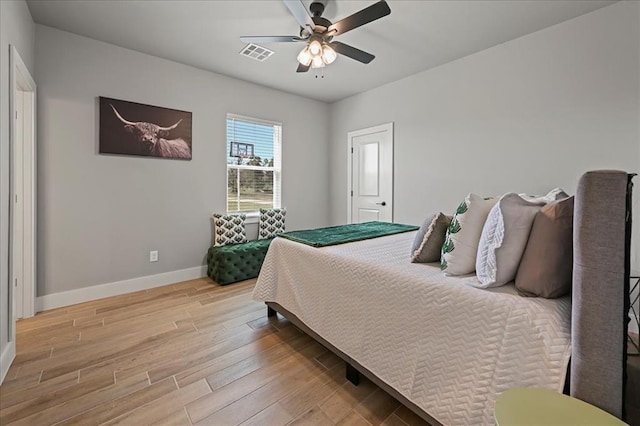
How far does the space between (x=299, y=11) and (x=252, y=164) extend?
8.31ft

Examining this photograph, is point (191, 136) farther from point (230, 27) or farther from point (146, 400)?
point (146, 400)

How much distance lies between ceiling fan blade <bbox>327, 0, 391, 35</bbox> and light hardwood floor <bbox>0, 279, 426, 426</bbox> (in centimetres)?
249

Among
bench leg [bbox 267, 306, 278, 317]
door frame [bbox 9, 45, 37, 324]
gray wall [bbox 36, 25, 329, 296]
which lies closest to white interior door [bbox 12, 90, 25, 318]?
door frame [bbox 9, 45, 37, 324]

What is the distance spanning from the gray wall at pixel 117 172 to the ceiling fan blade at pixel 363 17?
227 cm

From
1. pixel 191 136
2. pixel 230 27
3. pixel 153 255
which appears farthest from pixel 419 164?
pixel 153 255

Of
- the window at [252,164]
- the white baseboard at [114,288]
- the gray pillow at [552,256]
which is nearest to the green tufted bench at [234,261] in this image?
the white baseboard at [114,288]

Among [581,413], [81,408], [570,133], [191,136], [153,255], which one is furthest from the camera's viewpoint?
[191,136]

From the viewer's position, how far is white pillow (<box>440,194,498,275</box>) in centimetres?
144

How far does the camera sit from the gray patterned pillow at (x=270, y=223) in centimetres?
425

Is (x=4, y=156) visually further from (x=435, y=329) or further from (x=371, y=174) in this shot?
(x=371, y=174)

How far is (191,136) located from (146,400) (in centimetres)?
301

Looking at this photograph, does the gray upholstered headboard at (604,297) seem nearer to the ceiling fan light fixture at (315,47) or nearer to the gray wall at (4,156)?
the ceiling fan light fixture at (315,47)

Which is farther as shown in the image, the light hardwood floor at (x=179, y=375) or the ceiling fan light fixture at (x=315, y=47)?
the ceiling fan light fixture at (x=315, y=47)

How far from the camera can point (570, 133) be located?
8.77 ft
